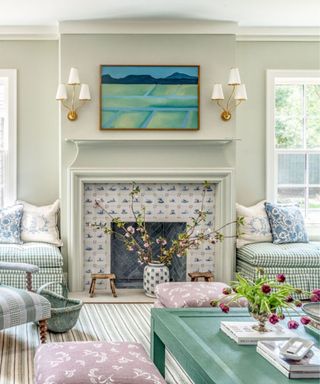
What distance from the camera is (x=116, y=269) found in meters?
5.49

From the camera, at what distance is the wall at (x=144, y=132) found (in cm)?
522

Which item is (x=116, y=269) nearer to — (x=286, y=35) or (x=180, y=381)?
(x=180, y=381)

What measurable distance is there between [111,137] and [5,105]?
120 cm

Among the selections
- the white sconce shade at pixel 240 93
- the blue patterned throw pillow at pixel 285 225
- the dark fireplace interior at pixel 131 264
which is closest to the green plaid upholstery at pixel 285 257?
the blue patterned throw pillow at pixel 285 225

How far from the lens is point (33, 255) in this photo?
4797mm

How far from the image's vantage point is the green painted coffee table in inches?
81.9

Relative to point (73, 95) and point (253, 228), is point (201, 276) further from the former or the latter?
point (73, 95)

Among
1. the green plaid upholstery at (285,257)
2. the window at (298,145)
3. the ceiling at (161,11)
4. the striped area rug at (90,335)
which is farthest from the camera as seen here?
the window at (298,145)

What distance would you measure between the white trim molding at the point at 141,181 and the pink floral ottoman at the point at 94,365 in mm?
2754

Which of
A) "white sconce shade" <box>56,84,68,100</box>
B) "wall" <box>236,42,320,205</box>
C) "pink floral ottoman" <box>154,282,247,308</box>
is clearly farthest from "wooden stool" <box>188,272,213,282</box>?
"white sconce shade" <box>56,84,68,100</box>

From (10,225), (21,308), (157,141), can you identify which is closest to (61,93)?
(157,141)

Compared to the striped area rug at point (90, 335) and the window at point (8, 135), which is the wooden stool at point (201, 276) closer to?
the striped area rug at point (90, 335)

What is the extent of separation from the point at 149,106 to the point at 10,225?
1.72m

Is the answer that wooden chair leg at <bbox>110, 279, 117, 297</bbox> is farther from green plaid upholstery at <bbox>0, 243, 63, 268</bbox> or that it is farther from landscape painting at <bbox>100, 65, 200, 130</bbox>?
landscape painting at <bbox>100, 65, 200, 130</bbox>
